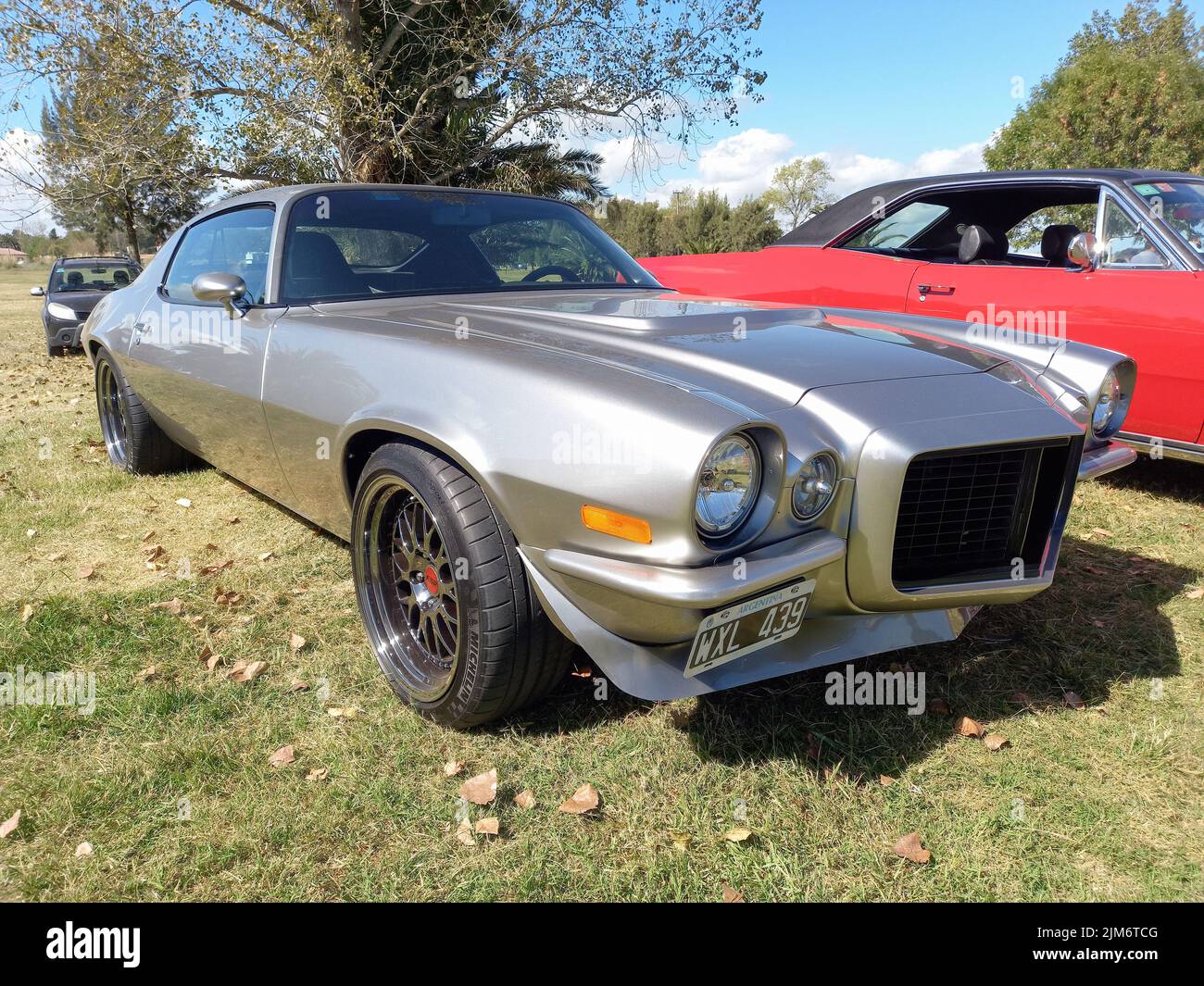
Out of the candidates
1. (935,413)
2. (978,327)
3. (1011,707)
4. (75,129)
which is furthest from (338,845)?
(75,129)

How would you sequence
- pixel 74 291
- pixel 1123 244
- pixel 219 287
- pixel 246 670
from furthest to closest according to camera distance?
pixel 74 291 < pixel 1123 244 < pixel 219 287 < pixel 246 670

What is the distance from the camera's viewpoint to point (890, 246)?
195 inches

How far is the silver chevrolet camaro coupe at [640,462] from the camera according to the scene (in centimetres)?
176

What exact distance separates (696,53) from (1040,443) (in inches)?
572

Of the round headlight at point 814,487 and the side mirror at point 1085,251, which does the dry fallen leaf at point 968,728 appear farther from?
the side mirror at point 1085,251

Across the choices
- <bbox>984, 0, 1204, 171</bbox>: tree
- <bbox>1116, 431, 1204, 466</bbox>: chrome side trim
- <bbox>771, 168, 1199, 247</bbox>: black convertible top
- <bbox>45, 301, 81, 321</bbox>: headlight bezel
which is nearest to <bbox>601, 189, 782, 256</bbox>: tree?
<bbox>984, 0, 1204, 171</bbox>: tree

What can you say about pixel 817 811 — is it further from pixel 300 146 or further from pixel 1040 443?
pixel 300 146

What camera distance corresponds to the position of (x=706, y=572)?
169 cm

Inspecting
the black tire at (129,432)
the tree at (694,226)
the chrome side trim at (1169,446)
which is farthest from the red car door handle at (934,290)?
the tree at (694,226)

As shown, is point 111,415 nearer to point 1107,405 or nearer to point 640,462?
point 640,462

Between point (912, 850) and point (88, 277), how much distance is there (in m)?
14.2

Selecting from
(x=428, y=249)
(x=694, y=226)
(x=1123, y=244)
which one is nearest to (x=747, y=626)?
(x=428, y=249)

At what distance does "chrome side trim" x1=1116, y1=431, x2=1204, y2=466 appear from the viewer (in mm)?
3707

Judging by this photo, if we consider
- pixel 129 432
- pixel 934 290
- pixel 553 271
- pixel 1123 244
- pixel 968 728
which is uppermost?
pixel 1123 244
